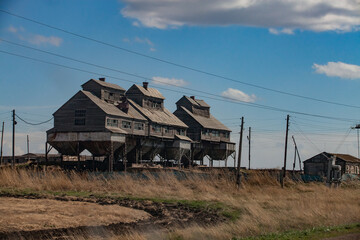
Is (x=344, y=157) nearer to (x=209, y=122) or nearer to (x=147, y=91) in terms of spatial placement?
(x=209, y=122)

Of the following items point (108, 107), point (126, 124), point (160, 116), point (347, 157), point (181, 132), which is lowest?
point (347, 157)

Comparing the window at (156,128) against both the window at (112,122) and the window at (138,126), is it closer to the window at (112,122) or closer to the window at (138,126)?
the window at (138,126)

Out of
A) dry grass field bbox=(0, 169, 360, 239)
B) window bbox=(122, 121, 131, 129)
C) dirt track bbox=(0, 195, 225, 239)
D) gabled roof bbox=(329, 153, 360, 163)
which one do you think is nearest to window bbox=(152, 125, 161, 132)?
window bbox=(122, 121, 131, 129)

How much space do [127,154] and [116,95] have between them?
877cm

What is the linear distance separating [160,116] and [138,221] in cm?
4892

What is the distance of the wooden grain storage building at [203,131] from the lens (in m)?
82.6

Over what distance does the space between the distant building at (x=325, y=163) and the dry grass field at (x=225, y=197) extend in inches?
1301

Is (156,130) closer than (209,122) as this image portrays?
Yes

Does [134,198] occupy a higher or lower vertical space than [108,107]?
lower

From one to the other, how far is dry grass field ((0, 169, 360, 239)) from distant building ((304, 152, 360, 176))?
3305 cm

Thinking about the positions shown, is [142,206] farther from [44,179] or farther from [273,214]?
[44,179]

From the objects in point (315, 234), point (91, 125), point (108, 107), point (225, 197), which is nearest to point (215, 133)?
point (108, 107)

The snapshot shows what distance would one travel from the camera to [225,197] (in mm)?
31562

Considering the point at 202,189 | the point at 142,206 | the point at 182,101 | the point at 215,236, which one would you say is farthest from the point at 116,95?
the point at 215,236
